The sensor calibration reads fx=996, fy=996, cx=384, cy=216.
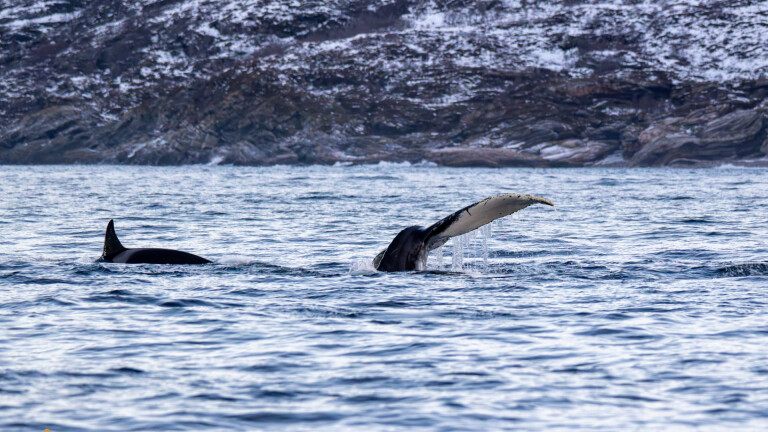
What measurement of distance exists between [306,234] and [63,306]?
12660mm

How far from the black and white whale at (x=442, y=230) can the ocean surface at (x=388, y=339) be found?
1.12ft

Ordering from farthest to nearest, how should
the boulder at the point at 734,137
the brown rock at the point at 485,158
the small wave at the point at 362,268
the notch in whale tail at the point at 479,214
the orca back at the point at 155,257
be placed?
1. the brown rock at the point at 485,158
2. the boulder at the point at 734,137
3. the orca back at the point at 155,257
4. the small wave at the point at 362,268
5. the notch in whale tail at the point at 479,214

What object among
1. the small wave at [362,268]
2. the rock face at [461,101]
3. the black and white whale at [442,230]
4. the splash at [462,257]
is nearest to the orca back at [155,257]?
the small wave at [362,268]

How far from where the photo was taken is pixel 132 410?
8250 millimetres

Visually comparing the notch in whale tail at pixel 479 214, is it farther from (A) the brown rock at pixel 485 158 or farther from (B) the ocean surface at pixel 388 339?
(A) the brown rock at pixel 485 158

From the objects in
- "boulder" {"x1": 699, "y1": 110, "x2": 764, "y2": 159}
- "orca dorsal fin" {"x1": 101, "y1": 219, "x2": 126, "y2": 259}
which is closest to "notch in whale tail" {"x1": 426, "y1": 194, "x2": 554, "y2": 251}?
"orca dorsal fin" {"x1": 101, "y1": 219, "x2": 126, "y2": 259}

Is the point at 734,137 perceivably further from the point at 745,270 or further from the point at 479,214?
the point at 479,214

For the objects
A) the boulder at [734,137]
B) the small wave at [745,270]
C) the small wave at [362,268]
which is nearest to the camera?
the small wave at [745,270]

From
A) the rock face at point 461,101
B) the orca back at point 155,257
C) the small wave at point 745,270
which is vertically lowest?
the small wave at point 745,270

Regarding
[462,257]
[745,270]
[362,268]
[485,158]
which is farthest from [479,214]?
[485,158]

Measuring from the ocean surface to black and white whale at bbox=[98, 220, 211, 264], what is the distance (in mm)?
453

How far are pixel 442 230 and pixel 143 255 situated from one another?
22.6 feet

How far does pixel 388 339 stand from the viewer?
1116cm

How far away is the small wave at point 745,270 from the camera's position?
1605cm
